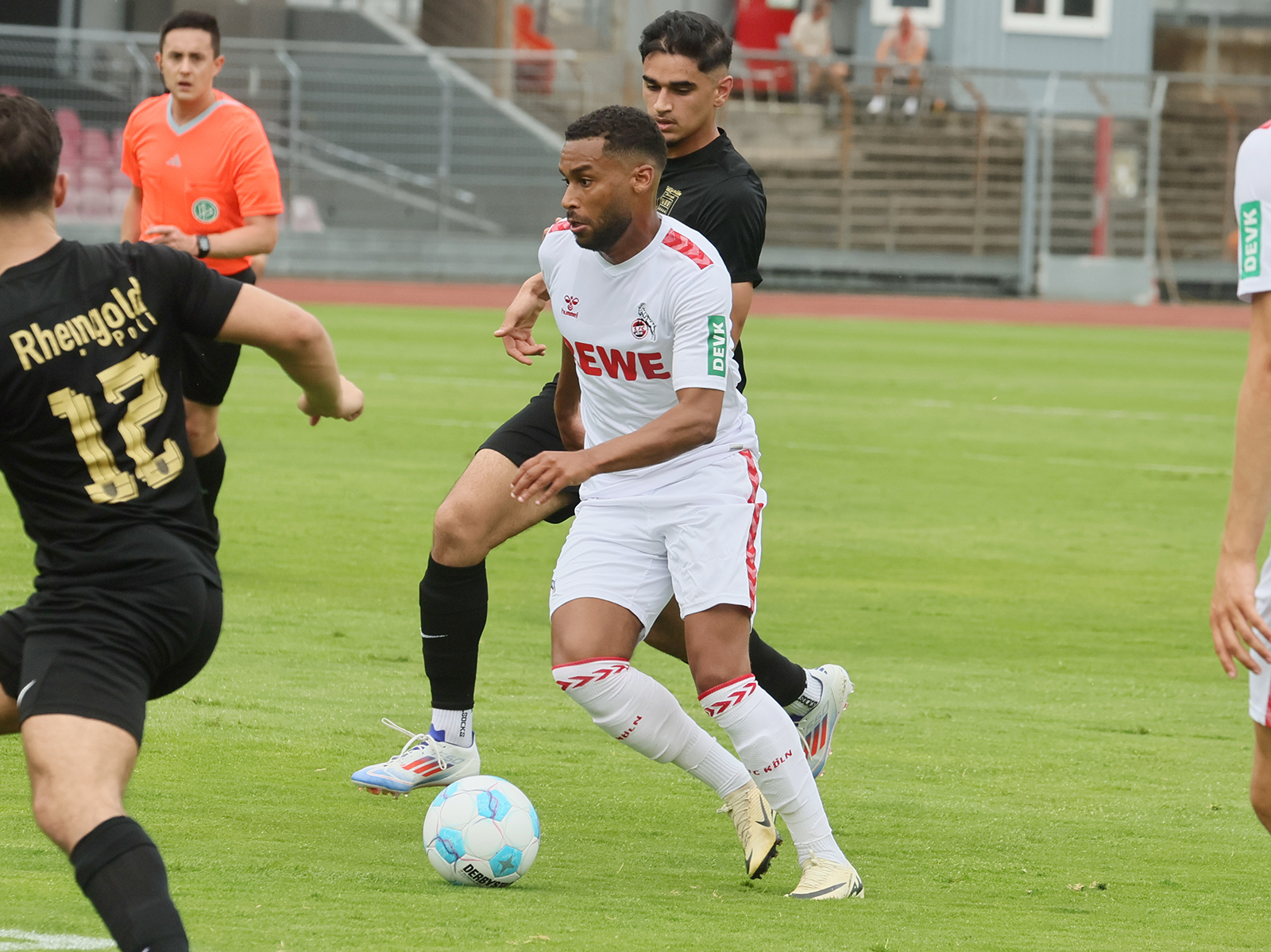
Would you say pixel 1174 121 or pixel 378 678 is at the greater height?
pixel 1174 121

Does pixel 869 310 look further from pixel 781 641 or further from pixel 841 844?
pixel 841 844

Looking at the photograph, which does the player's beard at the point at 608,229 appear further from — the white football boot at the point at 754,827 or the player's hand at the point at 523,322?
the white football boot at the point at 754,827

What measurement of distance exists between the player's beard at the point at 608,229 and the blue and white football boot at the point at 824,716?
1684 mm

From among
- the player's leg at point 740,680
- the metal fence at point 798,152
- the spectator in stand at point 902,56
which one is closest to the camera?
the player's leg at point 740,680

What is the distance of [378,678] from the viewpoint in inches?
265

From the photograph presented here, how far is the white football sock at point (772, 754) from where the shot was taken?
4500mm

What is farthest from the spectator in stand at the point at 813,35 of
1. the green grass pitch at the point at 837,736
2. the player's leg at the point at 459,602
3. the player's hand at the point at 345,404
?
the player's hand at the point at 345,404

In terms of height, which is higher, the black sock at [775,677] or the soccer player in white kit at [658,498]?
the soccer player in white kit at [658,498]

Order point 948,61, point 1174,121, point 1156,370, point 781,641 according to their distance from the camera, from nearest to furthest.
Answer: point 781,641 < point 1156,370 < point 1174,121 < point 948,61

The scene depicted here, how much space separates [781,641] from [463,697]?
8.50 ft

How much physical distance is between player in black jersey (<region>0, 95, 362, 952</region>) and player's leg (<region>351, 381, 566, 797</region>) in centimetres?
171

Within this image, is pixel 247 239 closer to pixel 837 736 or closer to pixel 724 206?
pixel 724 206


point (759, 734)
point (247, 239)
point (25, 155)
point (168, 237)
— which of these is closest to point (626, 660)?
point (759, 734)

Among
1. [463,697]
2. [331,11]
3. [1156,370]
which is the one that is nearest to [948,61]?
[331,11]
